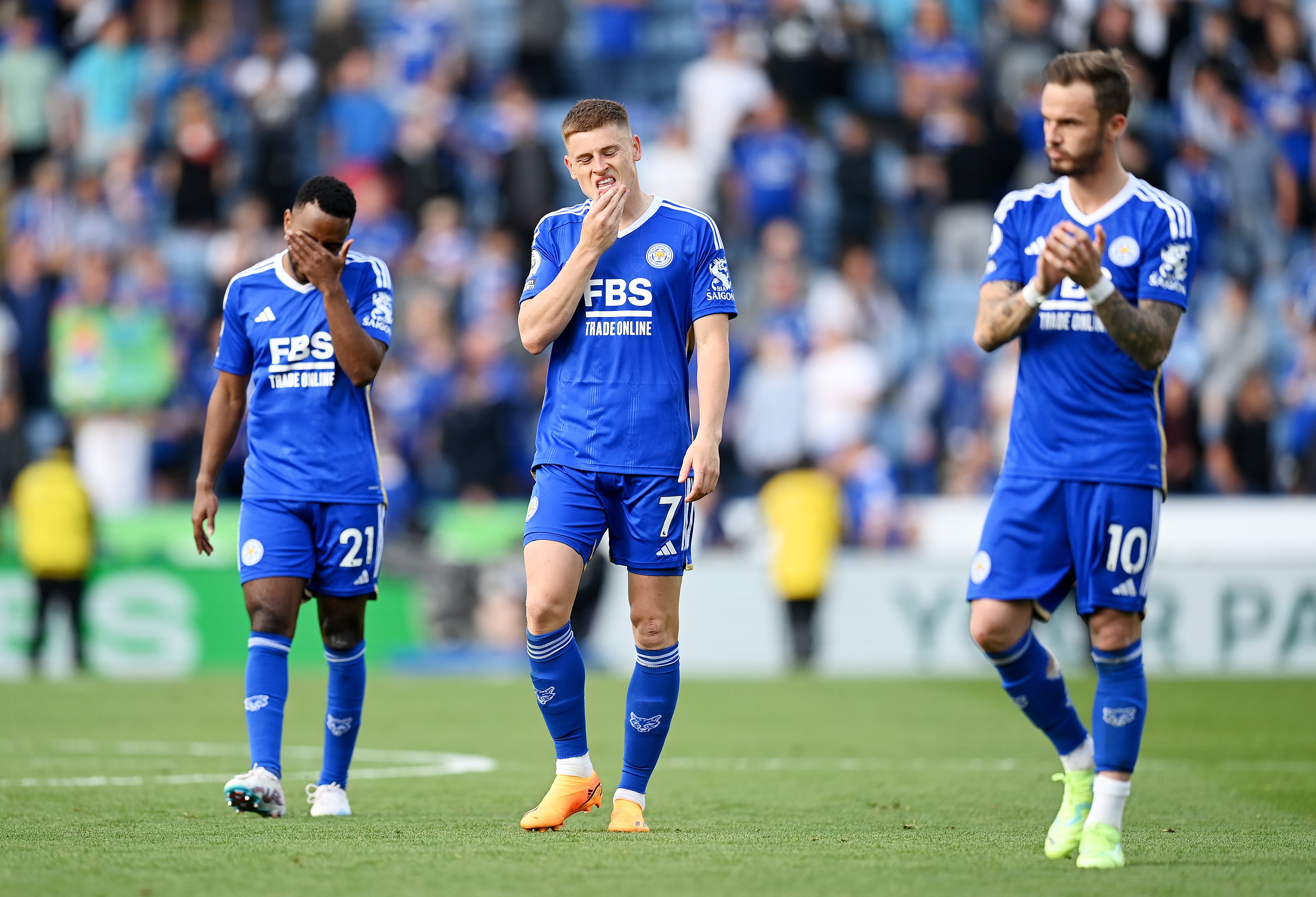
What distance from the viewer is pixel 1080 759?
19.0ft

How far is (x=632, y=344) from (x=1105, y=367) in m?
1.64

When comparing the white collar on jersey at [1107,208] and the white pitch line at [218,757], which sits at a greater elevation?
the white collar on jersey at [1107,208]

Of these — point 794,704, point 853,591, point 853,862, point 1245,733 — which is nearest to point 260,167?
point 853,591

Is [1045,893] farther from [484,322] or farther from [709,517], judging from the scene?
[484,322]

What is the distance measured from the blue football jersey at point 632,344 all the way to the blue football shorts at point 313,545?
3.32 feet

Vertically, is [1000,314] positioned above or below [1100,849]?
above

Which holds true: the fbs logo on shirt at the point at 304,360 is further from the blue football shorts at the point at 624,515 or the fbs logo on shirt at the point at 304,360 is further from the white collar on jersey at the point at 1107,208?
the white collar on jersey at the point at 1107,208

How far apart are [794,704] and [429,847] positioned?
7.44 metres

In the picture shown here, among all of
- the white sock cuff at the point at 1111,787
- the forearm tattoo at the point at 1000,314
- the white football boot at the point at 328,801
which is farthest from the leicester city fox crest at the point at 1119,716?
the white football boot at the point at 328,801

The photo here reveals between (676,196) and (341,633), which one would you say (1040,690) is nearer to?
(341,633)

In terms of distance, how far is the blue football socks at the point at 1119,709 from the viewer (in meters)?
5.38

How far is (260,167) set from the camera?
19.2 metres

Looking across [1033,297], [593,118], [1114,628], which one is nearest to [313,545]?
[593,118]

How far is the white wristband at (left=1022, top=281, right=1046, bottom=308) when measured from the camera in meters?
5.43
